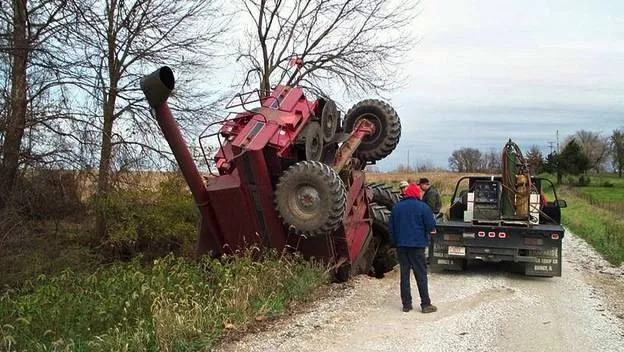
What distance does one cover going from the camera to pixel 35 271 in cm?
1302

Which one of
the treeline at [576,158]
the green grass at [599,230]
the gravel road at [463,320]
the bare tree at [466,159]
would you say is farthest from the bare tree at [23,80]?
the bare tree at [466,159]

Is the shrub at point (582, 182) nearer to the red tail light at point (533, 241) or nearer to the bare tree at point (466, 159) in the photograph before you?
the bare tree at point (466, 159)

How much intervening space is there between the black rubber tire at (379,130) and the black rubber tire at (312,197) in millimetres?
3486

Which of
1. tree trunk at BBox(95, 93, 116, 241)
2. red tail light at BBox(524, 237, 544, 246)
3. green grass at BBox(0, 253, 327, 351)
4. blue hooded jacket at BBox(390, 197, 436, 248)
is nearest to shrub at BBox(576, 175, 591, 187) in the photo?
tree trunk at BBox(95, 93, 116, 241)

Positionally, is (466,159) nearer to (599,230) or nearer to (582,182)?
(582,182)

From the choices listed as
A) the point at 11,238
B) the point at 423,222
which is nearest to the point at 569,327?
the point at 423,222

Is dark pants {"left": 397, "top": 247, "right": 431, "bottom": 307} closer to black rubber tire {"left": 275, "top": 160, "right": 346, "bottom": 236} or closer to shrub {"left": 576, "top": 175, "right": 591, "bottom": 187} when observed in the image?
black rubber tire {"left": 275, "top": 160, "right": 346, "bottom": 236}

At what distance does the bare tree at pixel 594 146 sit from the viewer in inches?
3953

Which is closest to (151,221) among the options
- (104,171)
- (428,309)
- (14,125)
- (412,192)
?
(104,171)

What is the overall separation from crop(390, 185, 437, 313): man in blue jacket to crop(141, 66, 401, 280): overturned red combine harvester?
960mm

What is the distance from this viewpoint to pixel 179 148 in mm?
10094

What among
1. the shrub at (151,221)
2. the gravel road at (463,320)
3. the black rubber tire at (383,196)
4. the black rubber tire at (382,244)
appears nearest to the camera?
the gravel road at (463,320)

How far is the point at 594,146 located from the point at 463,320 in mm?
110128

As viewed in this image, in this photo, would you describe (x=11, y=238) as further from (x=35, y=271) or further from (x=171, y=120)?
(x=171, y=120)
